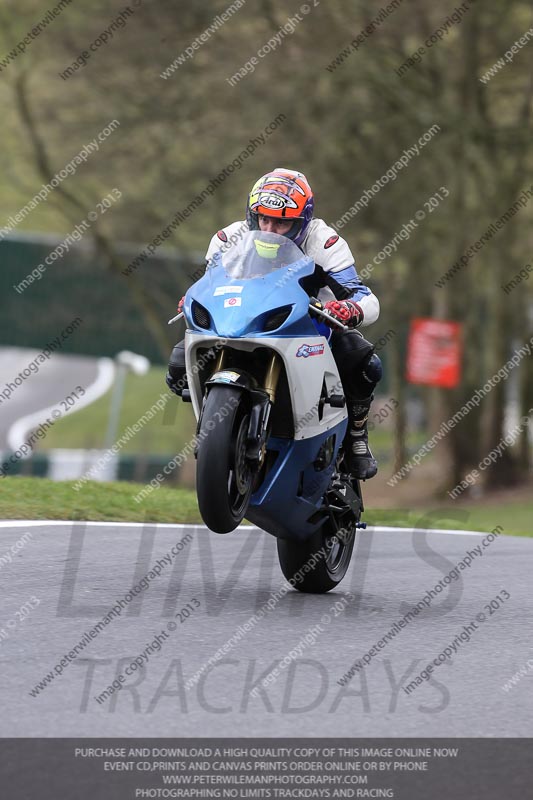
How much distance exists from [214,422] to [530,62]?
21.6 m

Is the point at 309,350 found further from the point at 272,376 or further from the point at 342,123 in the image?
the point at 342,123

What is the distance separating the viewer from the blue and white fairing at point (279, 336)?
22.0 feet

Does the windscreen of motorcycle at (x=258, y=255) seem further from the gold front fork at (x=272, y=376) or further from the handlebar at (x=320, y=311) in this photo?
the gold front fork at (x=272, y=376)

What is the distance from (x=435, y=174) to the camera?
27.4 m

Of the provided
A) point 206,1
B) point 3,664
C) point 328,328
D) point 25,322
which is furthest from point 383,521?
point 25,322

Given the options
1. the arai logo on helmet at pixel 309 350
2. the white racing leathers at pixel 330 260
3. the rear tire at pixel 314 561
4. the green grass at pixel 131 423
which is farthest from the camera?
the green grass at pixel 131 423

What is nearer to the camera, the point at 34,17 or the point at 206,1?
the point at 206,1

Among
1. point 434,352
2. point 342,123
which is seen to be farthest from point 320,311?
point 434,352

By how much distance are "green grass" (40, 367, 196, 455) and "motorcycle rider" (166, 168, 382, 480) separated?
92.5 ft

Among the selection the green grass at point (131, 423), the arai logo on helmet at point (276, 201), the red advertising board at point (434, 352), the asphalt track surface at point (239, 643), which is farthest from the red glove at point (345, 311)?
the green grass at point (131, 423)

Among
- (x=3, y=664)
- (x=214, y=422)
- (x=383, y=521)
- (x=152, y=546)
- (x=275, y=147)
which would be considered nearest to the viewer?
(x=3, y=664)

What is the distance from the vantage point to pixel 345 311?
707 centimetres

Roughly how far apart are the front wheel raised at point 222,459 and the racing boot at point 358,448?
4.03 feet

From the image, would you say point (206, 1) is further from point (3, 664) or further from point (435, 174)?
point (3, 664)
